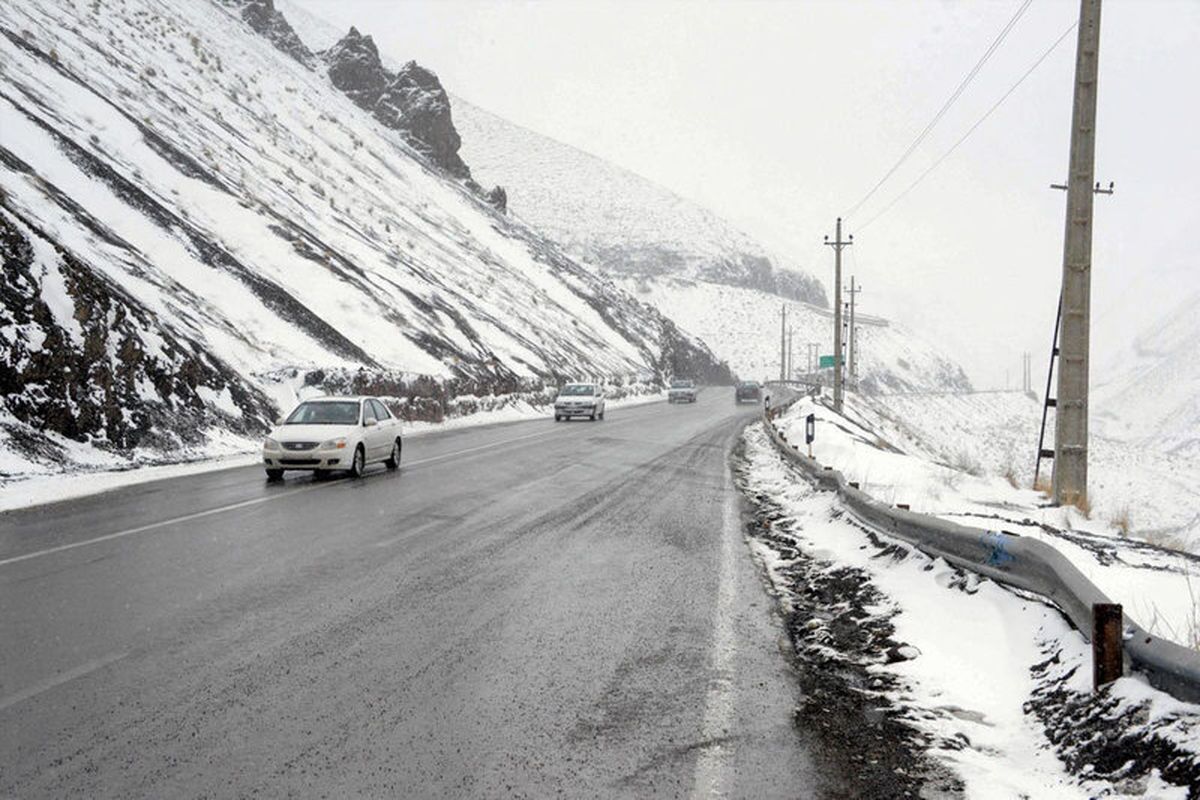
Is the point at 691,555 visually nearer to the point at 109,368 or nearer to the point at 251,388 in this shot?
the point at 109,368

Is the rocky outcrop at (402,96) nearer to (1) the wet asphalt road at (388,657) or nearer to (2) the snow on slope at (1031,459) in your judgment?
(2) the snow on slope at (1031,459)

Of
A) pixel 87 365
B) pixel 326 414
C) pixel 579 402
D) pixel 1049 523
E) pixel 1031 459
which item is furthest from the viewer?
pixel 1031 459

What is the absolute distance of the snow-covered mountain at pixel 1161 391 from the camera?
117750mm

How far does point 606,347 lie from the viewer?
2820 inches

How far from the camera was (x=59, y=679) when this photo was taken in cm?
504

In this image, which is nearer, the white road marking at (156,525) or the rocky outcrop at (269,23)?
the white road marking at (156,525)

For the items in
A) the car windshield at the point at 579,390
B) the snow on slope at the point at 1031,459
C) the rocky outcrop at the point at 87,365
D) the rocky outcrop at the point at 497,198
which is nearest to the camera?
the rocky outcrop at the point at 87,365

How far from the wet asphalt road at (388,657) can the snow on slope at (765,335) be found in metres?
125

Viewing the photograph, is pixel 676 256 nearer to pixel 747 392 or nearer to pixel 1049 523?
pixel 747 392

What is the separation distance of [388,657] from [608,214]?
172455 millimetres

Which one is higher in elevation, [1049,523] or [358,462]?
[358,462]

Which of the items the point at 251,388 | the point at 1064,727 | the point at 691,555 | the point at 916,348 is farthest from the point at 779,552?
the point at 916,348

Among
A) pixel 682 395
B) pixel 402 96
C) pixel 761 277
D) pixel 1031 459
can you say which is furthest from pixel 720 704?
pixel 761 277

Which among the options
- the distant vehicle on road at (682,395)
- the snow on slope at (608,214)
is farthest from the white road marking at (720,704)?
the snow on slope at (608,214)
